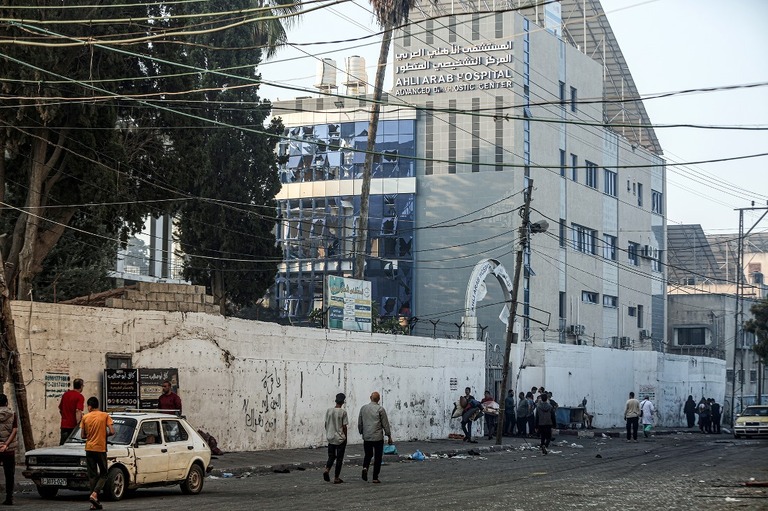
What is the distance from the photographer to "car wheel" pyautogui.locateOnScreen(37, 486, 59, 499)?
60.7 ft

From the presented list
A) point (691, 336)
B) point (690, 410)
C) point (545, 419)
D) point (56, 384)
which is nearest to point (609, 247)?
point (690, 410)

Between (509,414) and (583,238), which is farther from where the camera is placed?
(583,238)

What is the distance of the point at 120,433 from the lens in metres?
19.0

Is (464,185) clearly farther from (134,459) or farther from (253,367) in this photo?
(134,459)

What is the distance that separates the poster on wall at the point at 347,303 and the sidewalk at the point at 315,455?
3.97 m

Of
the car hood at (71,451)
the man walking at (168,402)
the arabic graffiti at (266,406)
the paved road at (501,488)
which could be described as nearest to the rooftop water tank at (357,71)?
the arabic graffiti at (266,406)

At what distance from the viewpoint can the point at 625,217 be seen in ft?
251

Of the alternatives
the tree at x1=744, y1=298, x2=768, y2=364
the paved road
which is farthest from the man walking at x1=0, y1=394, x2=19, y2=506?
the tree at x1=744, y1=298, x2=768, y2=364

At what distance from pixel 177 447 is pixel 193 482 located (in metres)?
0.77

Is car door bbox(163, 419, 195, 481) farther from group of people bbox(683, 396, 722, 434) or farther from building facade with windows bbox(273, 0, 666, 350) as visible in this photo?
group of people bbox(683, 396, 722, 434)

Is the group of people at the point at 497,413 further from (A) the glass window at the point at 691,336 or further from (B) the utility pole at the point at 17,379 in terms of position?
(A) the glass window at the point at 691,336

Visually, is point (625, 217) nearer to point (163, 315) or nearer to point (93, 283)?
point (93, 283)

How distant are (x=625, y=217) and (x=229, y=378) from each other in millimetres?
51135

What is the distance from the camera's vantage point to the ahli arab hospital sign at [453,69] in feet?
208
